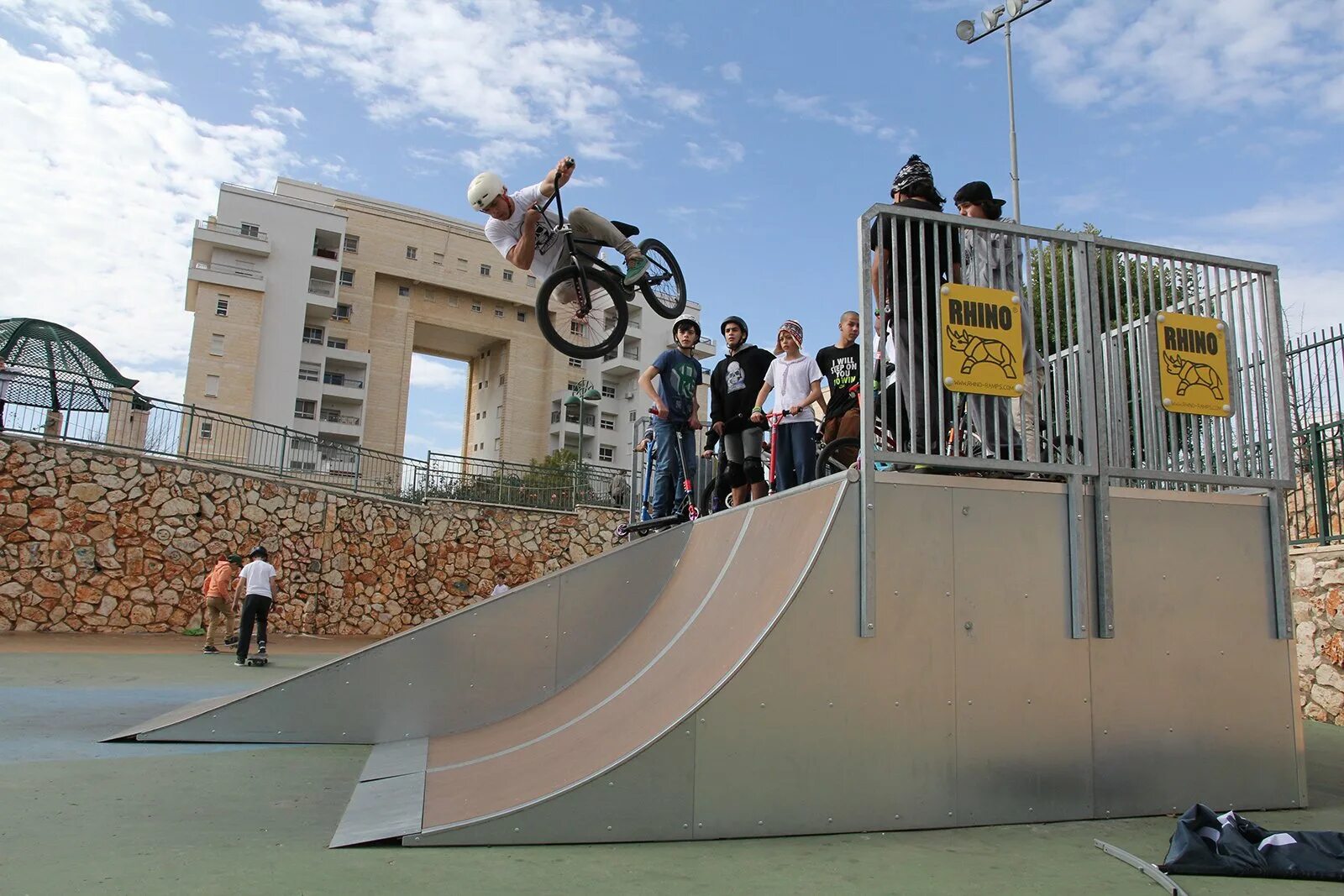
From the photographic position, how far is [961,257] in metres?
4.54

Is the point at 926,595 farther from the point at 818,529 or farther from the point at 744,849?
the point at 744,849

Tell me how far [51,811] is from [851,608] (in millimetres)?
3738

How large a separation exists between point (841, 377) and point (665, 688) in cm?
344

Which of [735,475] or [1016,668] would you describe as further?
[735,475]

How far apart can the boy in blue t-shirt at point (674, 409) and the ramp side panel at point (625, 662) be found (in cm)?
122

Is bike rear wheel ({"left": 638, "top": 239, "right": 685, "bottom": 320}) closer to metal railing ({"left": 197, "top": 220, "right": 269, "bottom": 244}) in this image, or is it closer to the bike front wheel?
the bike front wheel

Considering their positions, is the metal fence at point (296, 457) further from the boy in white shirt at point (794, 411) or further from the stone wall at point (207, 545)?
the boy in white shirt at point (794, 411)

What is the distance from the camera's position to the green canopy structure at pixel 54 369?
54.1 ft

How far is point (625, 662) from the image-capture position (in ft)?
19.2

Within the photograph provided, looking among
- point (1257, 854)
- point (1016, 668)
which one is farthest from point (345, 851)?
point (1257, 854)

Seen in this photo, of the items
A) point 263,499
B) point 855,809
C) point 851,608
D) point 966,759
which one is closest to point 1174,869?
point 966,759

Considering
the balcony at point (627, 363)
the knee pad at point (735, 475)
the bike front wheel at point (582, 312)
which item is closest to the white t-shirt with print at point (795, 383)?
the knee pad at point (735, 475)

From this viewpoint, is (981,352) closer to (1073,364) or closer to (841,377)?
(1073,364)

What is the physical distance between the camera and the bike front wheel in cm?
680
